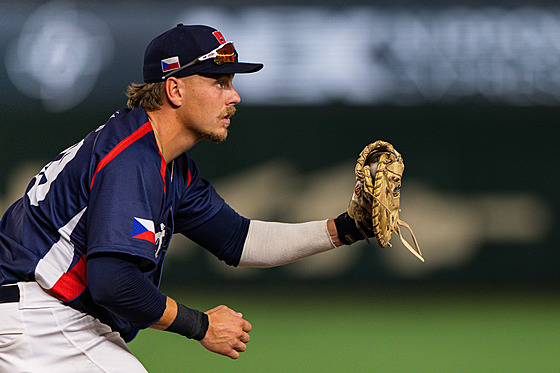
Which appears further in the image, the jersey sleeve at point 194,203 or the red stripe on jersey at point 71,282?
the jersey sleeve at point 194,203

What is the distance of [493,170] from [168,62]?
449 centimetres

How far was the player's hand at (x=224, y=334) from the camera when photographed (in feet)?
7.87

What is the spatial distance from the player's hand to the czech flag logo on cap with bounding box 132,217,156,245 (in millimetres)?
383

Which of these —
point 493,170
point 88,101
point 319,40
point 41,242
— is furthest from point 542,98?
point 41,242

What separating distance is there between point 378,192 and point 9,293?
4.33 ft

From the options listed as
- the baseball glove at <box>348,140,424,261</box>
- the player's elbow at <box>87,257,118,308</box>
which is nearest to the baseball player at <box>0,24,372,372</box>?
the player's elbow at <box>87,257,118,308</box>

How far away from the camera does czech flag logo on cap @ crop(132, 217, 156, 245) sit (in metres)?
2.17

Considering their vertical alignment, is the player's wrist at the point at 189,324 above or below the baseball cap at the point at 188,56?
below

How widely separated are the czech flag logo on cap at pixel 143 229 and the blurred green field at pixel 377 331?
2.24m

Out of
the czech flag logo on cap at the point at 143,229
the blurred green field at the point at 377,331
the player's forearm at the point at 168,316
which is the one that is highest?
the czech flag logo on cap at the point at 143,229

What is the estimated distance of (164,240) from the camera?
258 centimetres

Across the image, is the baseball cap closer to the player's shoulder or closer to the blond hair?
the blond hair

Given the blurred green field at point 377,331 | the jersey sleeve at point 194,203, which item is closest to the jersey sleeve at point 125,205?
the jersey sleeve at point 194,203

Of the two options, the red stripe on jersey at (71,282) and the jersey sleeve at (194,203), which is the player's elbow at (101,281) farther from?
the jersey sleeve at (194,203)
